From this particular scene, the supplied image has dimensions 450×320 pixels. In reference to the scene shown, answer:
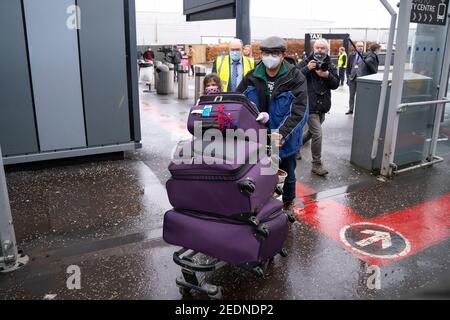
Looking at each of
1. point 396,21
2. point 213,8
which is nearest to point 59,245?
point 396,21

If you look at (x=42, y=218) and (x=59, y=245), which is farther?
(x=42, y=218)

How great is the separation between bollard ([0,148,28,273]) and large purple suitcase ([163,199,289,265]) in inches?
50.4

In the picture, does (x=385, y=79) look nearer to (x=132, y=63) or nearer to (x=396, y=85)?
(x=396, y=85)

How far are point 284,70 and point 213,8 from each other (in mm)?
8015

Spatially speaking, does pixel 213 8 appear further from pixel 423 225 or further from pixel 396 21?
pixel 423 225

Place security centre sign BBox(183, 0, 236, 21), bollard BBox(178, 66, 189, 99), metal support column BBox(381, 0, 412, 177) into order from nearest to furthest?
metal support column BBox(381, 0, 412, 177)
security centre sign BBox(183, 0, 236, 21)
bollard BBox(178, 66, 189, 99)

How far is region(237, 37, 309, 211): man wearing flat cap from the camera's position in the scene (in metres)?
3.57

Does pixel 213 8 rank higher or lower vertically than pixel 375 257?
higher

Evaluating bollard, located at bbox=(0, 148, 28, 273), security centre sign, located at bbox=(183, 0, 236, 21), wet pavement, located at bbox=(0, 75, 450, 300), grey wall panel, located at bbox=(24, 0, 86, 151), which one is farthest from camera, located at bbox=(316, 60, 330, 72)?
security centre sign, located at bbox=(183, 0, 236, 21)

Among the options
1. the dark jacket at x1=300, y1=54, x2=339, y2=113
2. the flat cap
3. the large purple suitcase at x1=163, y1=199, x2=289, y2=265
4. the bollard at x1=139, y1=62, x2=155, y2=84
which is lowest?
the large purple suitcase at x1=163, y1=199, x2=289, y2=265

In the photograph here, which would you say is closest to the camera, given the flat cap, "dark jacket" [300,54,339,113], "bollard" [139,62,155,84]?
the flat cap

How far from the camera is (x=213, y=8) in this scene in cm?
1091

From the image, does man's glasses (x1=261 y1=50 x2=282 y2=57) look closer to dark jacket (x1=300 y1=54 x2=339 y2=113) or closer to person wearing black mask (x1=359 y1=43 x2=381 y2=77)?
dark jacket (x1=300 y1=54 x2=339 y2=113)

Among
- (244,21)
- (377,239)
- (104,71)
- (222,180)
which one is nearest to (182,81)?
(244,21)
